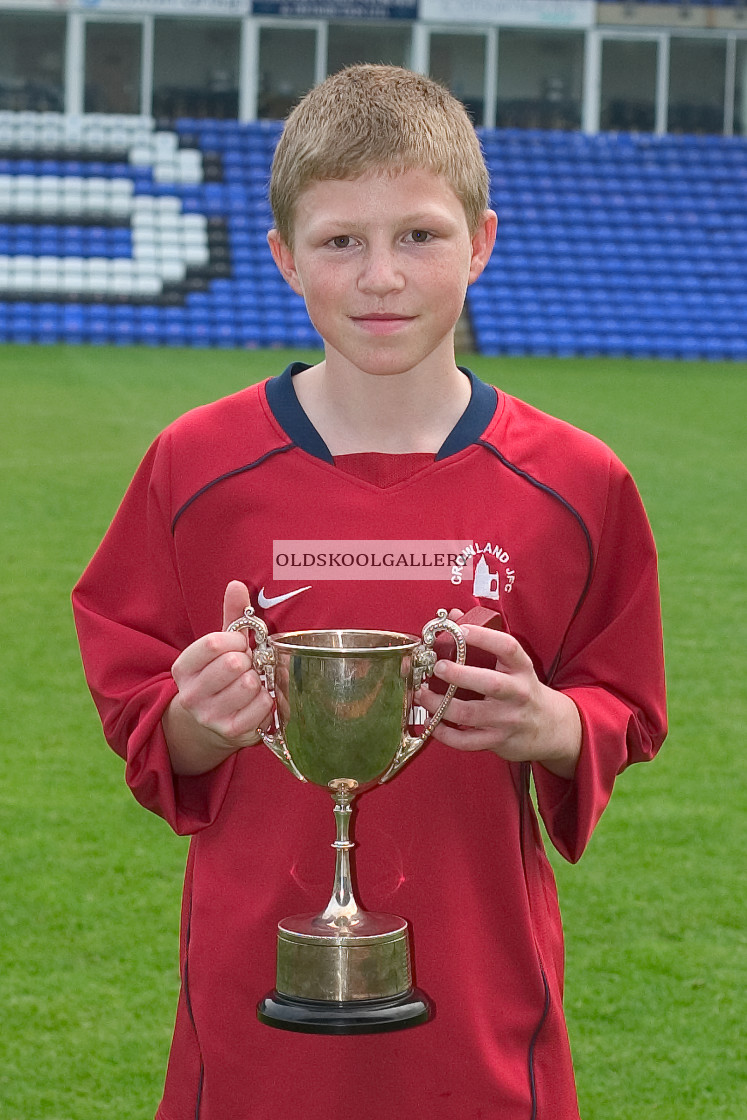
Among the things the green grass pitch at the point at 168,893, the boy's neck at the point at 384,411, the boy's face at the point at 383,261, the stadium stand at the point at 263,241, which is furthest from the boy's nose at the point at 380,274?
the stadium stand at the point at 263,241

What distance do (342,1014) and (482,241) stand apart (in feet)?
2.56

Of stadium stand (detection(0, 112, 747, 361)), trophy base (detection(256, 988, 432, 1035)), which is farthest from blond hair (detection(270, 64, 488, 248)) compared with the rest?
stadium stand (detection(0, 112, 747, 361))

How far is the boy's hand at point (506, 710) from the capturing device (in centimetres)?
129

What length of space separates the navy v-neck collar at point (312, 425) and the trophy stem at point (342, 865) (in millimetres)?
337

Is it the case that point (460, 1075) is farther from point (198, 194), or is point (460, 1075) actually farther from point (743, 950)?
point (198, 194)

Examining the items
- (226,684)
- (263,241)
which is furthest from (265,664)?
(263,241)

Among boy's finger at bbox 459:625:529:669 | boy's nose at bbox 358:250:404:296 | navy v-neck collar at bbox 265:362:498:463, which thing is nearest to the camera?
boy's finger at bbox 459:625:529:669

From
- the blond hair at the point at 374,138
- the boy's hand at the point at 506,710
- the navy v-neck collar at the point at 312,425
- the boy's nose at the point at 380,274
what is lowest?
the boy's hand at the point at 506,710

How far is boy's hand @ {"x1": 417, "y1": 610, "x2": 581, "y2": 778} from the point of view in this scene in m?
1.29

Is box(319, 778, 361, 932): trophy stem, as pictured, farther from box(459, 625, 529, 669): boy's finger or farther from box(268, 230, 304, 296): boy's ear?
box(268, 230, 304, 296): boy's ear

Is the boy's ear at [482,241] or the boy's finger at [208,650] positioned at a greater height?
the boy's ear at [482,241]

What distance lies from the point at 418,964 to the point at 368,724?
0.27m

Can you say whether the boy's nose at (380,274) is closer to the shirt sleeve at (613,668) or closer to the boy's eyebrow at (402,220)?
the boy's eyebrow at (402,220)

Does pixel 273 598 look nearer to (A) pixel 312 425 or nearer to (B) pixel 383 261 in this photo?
(A) pixel 312 425
